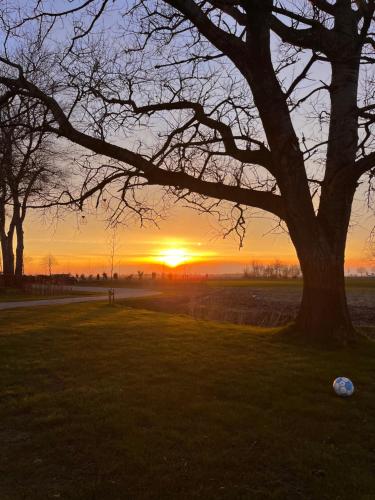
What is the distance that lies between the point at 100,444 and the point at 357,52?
9395 mm

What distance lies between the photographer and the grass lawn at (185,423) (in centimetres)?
409

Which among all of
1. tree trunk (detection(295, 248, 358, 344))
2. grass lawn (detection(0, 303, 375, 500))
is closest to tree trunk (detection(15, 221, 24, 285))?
grass lawn (detection(0, 303, 375, 500))

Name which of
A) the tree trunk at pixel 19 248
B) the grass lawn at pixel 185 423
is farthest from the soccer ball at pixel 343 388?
the tree trunk at pixel 19 248

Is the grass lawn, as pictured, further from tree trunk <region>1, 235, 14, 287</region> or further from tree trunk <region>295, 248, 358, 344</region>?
tree trunk <region>1, 235, 14, 287</region>

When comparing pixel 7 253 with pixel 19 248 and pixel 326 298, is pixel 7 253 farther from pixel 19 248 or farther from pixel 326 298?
pixel 326 298

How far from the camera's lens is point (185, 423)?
547 centimetres

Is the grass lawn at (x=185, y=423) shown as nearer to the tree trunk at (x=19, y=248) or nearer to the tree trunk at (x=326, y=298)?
the tree trunk at (x=326, y=298)

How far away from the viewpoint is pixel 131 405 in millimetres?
6129

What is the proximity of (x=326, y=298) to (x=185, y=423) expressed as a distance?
5665 millimetres

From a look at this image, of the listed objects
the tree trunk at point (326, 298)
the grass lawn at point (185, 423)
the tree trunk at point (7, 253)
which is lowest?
the grass lawn at point (185, 423)

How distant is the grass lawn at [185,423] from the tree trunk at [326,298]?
0.63 m

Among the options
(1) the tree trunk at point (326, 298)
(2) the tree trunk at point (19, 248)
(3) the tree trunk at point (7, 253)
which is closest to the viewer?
(1) the tree trunk at point (326, 298)

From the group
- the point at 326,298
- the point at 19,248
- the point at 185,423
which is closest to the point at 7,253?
the point at 19,248

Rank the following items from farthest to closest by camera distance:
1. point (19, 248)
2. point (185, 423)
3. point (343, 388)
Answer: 1. point (19, 248)
2. point (343, 388)
3. point (185, 423)
